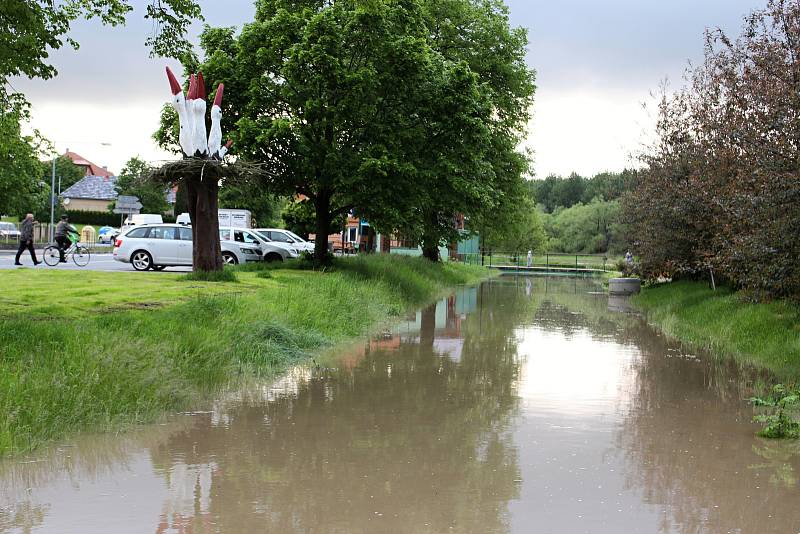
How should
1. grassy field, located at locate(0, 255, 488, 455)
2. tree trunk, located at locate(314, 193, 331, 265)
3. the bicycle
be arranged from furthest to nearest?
1. the bicycle
2. tree trunk, located at locate(314, 193, 331, 265)
3. grassy field, located at locate(0, 255, 488, 455)

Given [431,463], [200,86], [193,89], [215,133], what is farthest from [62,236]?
[431,463]

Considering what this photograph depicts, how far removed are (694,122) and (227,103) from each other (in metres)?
14.0

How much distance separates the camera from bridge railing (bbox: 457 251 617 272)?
68500 millimetres

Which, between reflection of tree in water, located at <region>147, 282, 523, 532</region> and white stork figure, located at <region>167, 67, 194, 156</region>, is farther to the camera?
white stork figure, located at <region>167, 67, 194, 156</region>

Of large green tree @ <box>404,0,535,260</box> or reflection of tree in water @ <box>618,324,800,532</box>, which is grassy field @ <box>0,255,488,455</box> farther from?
large green tree @ <box>404,0,535,260</box>

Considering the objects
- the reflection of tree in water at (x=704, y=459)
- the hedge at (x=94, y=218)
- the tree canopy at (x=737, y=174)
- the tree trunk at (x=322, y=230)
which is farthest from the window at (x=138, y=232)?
the hedge at (x=94, y=218)

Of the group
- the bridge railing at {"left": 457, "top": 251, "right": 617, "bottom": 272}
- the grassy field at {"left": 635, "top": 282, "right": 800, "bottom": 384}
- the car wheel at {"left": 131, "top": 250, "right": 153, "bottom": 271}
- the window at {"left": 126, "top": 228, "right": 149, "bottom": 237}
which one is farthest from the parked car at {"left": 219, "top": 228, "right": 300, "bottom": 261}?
the bridge railing at {"left": 457, "top": 251, "right": 617, "bottom": 272}

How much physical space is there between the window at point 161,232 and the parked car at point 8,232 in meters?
35.8

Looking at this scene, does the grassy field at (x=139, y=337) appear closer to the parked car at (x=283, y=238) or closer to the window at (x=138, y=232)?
the window at (x=138, y=232)

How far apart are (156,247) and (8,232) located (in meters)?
42.3

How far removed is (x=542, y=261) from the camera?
78250 mm

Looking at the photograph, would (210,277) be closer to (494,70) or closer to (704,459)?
(704,459)

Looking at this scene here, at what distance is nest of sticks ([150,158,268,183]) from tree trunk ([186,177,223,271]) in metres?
0.22

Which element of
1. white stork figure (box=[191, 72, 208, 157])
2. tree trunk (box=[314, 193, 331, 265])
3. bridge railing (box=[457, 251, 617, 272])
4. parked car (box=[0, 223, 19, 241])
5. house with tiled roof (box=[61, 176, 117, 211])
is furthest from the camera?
house with tiled roof (box=[61, 176, 117, 211])
